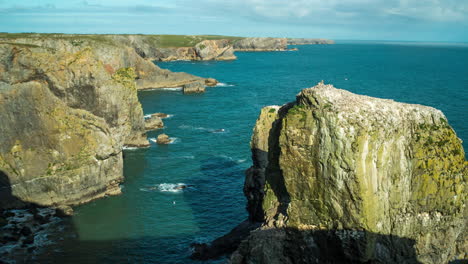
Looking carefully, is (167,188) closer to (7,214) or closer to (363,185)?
(7,214)

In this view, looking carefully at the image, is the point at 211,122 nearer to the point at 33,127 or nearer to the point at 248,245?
the point at 33,127

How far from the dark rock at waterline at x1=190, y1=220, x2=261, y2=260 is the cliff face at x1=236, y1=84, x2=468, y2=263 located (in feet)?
36.5

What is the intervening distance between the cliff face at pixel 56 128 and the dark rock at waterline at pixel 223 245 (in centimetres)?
2002

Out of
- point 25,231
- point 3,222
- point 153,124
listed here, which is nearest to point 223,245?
point 25,231

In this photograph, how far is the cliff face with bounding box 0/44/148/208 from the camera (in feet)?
162

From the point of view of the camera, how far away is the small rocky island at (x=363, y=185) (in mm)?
24422

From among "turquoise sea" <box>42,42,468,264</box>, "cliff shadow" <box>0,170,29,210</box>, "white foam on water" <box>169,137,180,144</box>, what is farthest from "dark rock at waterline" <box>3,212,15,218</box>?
"white foam on water" <box>169,137,180,144</box>

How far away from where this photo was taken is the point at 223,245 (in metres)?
40.7

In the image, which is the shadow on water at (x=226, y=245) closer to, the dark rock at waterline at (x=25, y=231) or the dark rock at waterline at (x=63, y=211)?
the dark rock at waterline at (x=63, y=211)

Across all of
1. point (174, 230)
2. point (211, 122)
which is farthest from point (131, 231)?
point (211, 122)

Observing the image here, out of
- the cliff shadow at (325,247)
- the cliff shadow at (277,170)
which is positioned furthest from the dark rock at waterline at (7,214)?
the cliff shadow at (277,170)

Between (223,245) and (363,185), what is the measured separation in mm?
20836

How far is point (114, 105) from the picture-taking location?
5941 centimetres

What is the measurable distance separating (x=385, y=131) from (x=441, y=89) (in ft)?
410
